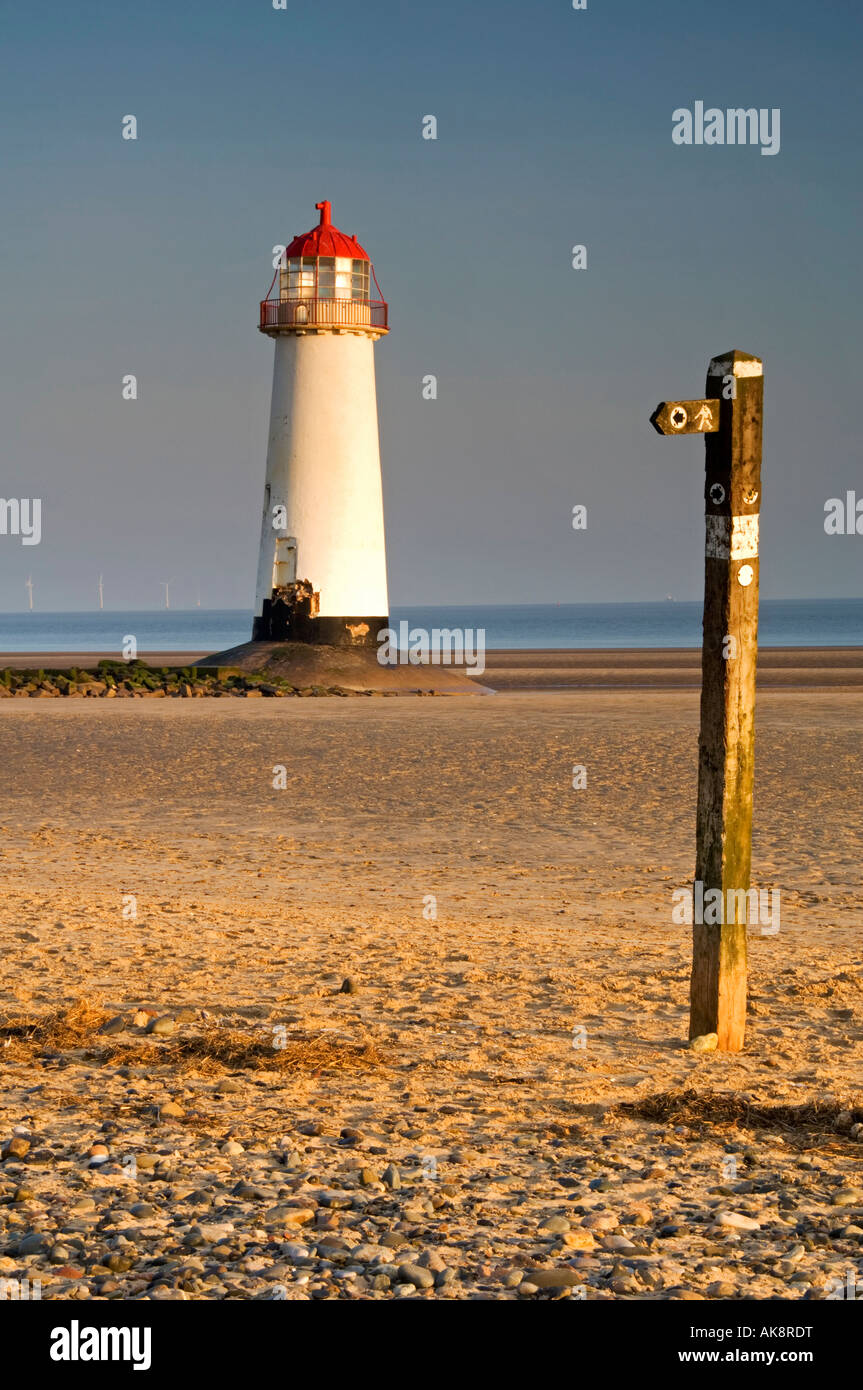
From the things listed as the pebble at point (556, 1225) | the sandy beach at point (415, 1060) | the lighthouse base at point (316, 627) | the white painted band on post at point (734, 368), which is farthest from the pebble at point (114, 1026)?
the lighthouse base at point (316, 627)

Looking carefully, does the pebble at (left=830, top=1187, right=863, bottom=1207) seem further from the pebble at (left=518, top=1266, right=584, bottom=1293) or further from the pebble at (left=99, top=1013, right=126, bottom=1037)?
the pebble at (left=99, top=1013, right=126, bottom=1037)

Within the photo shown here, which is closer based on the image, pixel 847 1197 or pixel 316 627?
pixel 847 1197

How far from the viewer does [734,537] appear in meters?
7.19

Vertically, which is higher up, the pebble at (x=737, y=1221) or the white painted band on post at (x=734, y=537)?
the white painted band on post at (x=734, y=537)

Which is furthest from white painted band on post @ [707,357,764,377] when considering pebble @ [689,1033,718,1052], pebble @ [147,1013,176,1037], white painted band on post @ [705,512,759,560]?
pebble @ [147,1013,176,1037]

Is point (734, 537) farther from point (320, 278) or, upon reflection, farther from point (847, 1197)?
point (320, 278)

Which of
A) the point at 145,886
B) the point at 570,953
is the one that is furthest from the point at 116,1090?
the point at 145,886

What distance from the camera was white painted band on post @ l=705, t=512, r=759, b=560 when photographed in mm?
7188

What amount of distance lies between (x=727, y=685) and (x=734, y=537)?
685 millimetres

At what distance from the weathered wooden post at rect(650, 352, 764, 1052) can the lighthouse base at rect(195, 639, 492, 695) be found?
26.3m

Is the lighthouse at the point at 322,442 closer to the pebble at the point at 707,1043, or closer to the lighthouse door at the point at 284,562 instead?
the lighthouse door at the point at 284,562

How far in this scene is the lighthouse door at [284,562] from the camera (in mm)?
33812

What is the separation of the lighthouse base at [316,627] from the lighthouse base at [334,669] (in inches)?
4.8

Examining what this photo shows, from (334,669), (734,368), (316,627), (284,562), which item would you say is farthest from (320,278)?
(734,368)
